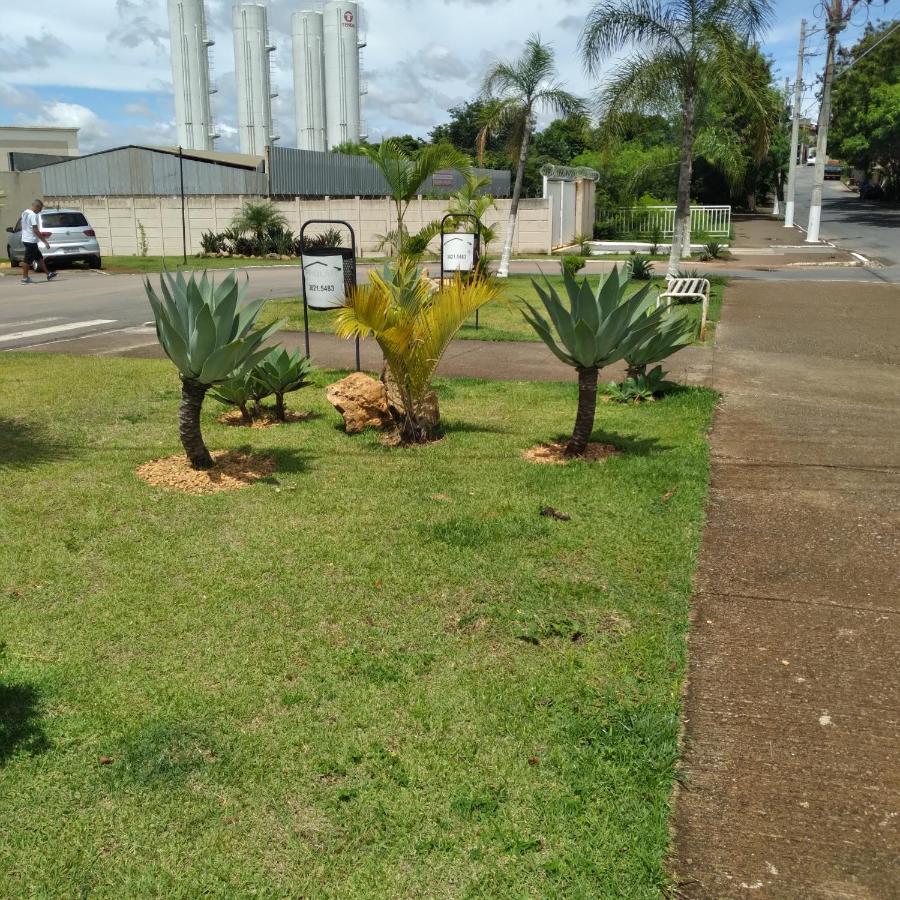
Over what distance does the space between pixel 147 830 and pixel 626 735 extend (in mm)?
1681

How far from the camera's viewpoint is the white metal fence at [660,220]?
35.6m

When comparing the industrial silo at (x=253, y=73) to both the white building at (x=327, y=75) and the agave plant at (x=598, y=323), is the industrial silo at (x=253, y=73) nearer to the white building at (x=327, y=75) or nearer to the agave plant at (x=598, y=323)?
the white building at (x=327, y=75)

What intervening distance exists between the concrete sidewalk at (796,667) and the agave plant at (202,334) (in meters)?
3.14

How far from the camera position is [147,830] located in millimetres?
2893

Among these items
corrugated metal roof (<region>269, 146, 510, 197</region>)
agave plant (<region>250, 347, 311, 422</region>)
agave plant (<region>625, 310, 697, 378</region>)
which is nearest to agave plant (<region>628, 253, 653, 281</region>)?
agave plant (<region>625, 310, 697, 378</region>)

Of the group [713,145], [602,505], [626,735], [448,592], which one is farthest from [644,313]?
[713,145]

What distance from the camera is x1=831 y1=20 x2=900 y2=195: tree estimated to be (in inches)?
1764

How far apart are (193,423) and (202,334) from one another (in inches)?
30.4

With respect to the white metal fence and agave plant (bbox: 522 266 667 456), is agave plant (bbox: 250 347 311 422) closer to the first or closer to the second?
agave plant (bbox: 522 266 667 456)

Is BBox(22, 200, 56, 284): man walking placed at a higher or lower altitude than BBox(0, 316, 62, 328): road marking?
higher

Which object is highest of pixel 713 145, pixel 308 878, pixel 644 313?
pixel 713 145

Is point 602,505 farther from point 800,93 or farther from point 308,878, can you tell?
point 800,93

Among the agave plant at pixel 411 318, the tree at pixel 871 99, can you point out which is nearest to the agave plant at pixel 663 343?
the agave plant at pixel 411 318

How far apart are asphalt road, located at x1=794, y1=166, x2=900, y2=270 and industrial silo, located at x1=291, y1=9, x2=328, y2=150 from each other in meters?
38.7
